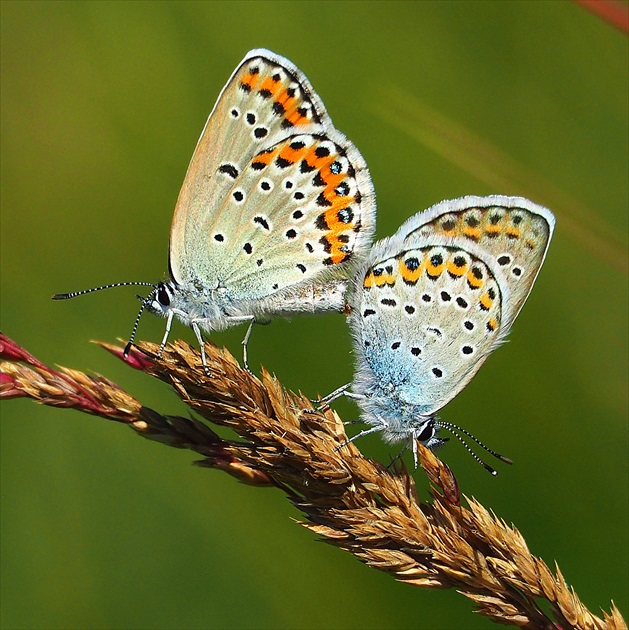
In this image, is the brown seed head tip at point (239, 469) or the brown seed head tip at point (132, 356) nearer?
the brown seed head tip at point (239, 469)

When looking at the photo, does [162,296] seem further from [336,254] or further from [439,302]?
Answer: [439,302]

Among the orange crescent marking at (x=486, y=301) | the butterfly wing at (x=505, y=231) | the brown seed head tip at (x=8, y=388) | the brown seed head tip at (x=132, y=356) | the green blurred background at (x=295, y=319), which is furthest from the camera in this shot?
the green blurred background at (x=295, y=319)

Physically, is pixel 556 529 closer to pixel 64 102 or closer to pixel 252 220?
pixel 252 220

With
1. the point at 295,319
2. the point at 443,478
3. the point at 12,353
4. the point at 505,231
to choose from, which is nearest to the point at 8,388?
the point at 12,353

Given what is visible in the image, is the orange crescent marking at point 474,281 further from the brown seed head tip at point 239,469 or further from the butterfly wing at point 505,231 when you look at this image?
the brown seed head tip at point 239,469

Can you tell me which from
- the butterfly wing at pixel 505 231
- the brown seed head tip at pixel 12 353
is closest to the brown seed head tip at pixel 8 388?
the brown seed head tip at pixel 12 353

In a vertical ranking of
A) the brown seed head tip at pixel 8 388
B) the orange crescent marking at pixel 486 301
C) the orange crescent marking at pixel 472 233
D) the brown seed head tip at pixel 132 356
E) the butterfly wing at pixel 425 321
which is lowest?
the brown seed head tip at pixel 8 388

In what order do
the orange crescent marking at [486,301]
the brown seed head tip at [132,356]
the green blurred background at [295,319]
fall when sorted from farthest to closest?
the green blurred background at [295,319] → the orange crescent marking at [486,301] → the brown seed head tip at [132,356]

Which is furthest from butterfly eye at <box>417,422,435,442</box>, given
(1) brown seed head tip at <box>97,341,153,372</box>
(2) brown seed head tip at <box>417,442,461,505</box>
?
(1) brown seed head tip at <box>97,341,153,372</box>

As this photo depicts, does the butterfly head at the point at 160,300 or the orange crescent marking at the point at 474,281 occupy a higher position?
the orange crescent marking at the point at 474,281

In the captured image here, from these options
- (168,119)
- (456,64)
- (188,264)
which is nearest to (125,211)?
(168,119)
